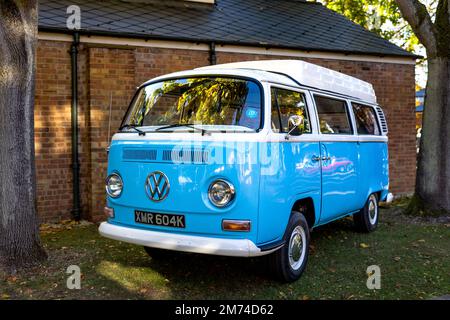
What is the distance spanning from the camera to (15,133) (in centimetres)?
500

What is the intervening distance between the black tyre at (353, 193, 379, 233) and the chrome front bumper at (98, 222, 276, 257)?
355 cm

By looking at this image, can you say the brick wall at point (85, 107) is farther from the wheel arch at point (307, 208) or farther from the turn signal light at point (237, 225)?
the turn signal light at point (237, 225)

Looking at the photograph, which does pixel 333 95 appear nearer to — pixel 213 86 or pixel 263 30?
pixel 213 86

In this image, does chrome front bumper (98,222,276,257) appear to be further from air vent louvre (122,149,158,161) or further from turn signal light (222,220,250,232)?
air vent louvre (122,149,158,161)

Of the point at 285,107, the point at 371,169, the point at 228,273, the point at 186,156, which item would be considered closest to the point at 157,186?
the point at 186,156


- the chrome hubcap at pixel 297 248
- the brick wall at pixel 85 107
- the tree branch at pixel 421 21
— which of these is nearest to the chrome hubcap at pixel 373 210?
the chrome hubcap at pixel 297 248

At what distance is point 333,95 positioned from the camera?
20.2 feet

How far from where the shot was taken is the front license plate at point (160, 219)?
4309mm

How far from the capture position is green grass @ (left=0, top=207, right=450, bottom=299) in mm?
4551

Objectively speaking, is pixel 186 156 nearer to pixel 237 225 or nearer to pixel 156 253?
pixel 237 225

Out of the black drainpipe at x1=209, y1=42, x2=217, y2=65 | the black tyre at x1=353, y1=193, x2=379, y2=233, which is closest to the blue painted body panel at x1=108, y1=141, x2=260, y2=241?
the black tyre at x1=353, y1=193, x2=379, y2=233

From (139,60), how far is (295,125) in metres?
5.01

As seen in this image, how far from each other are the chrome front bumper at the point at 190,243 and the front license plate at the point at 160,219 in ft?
0.30
